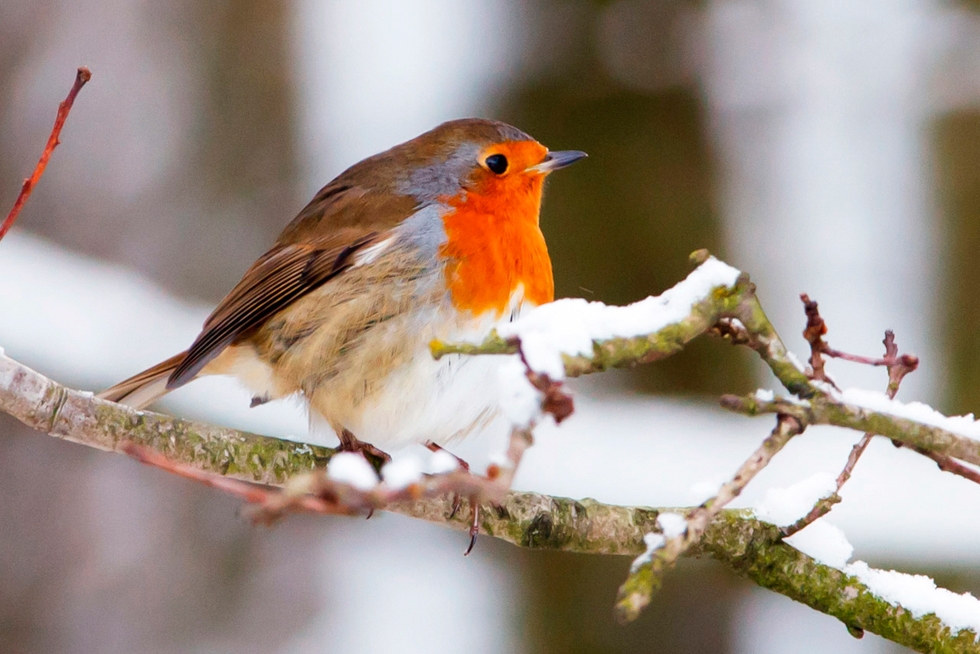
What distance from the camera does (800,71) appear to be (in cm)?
456

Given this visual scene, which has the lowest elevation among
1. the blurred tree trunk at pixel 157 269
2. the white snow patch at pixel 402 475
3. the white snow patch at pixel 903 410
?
the blurred tree trunk at pixel 157 269

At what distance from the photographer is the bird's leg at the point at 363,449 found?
2551 millimetres

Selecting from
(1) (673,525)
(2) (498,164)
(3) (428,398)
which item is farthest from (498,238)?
(1) (673,525)

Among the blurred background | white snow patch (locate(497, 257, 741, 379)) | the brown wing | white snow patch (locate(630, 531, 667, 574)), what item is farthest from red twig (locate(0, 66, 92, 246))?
the blurred background

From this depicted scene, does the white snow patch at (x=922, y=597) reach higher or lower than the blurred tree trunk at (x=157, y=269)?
higher

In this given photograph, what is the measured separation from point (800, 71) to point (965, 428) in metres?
3.46

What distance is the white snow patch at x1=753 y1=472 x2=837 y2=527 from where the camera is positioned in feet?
5.90

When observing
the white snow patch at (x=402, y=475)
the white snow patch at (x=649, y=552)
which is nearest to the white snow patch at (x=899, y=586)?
the white snow patch at (x=649, y=552)

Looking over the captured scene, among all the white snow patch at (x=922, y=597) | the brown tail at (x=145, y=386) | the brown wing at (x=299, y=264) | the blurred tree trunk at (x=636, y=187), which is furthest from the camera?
the blurred tree trunk at (x=636, y=187)

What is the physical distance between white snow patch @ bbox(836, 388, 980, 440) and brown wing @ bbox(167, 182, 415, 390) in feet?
5.23

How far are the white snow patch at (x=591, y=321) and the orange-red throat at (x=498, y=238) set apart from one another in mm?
1191

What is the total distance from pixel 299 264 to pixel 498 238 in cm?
56

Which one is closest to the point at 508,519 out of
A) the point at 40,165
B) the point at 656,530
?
the point at 656,530

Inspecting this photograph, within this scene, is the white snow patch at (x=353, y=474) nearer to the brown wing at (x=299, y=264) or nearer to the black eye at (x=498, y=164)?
the brown wing at (x=299, y=264)
